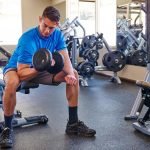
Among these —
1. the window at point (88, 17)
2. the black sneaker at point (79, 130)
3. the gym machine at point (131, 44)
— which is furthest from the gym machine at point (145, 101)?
the window at point (88, 17)

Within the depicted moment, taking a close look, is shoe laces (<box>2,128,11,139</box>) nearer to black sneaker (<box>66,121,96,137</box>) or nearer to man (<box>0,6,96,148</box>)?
Result: man (<box>0,6,96,148</box>)

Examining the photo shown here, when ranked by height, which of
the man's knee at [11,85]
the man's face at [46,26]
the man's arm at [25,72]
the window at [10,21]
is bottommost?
the man's knee at [11,85]

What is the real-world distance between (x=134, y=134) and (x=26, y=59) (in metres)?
1.15

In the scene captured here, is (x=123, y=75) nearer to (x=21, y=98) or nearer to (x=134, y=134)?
(x=21, y=98)

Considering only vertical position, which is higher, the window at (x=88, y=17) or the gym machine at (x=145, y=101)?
the window at (x=88, y=17)

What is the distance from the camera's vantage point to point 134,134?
242 centimetres

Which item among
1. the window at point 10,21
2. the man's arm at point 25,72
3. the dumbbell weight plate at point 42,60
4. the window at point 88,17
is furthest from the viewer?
the window at point 10,21

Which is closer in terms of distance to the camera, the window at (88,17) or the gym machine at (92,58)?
the gym machine at (92,58)

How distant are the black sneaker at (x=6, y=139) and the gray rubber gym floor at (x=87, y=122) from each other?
56 millimetres

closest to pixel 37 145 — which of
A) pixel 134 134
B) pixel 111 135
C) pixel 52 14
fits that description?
pixel 111 135

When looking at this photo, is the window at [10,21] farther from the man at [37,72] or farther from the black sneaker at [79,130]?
the black sneaker at [79,130]

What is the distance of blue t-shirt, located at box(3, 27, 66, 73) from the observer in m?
2.22

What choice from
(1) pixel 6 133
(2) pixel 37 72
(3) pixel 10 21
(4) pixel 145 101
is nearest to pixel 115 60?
(4) pixel 145 101

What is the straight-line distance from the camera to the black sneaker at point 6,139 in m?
2.10
